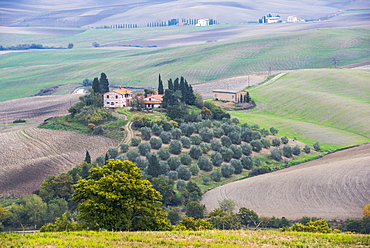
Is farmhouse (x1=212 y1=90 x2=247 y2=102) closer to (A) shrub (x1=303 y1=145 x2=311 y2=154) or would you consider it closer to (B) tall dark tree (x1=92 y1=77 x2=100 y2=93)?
(B) tall dark tree (x1=92 y1=77 x2=100 y2=93)

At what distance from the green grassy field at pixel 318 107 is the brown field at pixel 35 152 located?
40.9 m

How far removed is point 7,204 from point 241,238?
40.5m

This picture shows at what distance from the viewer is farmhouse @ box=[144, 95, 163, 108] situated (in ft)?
346

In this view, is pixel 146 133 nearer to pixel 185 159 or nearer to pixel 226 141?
pixel 185 159

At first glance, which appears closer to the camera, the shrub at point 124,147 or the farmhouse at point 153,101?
the shrub at point 124,147

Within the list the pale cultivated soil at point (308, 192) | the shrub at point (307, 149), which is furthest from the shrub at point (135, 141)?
the shrub at point (307, 149)

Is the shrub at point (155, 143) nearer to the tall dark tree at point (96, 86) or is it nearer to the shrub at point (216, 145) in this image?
the shrub at point (216, 145)

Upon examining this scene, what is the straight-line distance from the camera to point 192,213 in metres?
56.7

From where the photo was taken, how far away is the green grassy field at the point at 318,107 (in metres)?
102

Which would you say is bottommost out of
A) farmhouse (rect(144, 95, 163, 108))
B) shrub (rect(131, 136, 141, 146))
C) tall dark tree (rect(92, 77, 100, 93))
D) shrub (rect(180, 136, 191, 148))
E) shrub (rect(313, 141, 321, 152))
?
shrub (rect(313, 141, 321, 152))

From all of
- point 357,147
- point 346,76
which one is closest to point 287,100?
point 346,76

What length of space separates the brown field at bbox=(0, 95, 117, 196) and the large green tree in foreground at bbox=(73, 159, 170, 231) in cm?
3323

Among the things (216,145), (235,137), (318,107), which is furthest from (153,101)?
(318,107)

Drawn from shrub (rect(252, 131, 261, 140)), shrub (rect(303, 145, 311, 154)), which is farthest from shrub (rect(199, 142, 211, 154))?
shrub (rect(303, 145, 311, 154))
